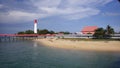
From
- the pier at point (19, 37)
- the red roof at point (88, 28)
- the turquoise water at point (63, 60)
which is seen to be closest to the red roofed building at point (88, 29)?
the red roof at point (88, 28)

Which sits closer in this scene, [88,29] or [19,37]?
[88,29]

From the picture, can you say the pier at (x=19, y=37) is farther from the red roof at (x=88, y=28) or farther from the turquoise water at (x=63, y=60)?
the turquoise water at (x=63, y=60)

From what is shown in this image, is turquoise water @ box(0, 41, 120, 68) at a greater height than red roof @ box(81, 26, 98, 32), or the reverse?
red roof @ box(81, 26, 98, 32)

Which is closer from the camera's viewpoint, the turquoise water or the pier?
the turquoise water

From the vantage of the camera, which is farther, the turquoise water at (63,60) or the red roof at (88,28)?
the red roof at (88,28)

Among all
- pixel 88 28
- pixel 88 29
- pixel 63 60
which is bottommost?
pixel 63 60

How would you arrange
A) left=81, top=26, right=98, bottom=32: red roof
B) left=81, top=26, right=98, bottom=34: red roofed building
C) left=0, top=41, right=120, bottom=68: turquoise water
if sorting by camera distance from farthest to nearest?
left=81, top=26, right=98, bottom=32: red roof
left=81, top=26, right=98, bottom=34: red roofed building
left=0, top=41, right=120, bottom=68: turquoise water

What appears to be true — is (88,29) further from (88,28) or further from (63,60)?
(63,60)

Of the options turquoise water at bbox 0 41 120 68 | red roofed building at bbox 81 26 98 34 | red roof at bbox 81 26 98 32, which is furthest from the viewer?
red roof at bbox 81 26 98 32

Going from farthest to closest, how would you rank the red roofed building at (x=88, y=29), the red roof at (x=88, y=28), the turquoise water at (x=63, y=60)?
the red roof at (x=88, y=28) → the red roofed building at (x=88, y=29) → the turquoise water at (x=63, y=60)

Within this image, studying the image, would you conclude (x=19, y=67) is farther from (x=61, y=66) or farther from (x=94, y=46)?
(x=94, y=46)

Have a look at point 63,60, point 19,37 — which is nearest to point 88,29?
point 19,37

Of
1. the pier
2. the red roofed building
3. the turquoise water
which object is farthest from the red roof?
the turquoise water

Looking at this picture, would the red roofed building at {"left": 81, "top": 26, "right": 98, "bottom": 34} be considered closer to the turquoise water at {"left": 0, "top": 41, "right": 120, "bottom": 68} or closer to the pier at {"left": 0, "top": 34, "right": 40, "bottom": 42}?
the pier at {"left": 0, "top": 34, "right": 40, "bottom": 42}
